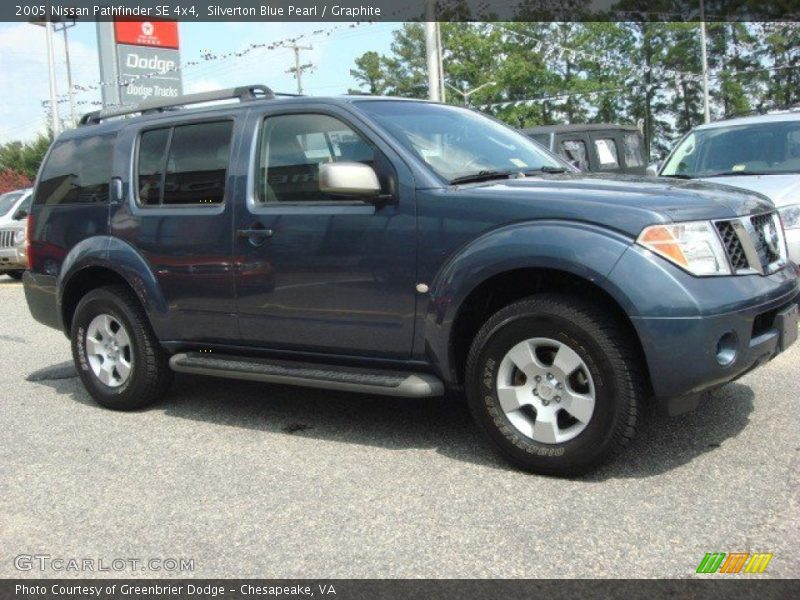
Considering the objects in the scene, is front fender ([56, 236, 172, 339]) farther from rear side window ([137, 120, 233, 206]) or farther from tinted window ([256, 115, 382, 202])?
tinted window ([256, 115, 382, 202])

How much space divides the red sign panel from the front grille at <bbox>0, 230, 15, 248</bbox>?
58.6 feet

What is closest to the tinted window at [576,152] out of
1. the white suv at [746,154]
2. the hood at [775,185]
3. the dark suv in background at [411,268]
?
the white suv at [746,154]

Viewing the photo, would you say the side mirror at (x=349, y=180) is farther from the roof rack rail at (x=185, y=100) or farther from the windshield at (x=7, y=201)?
the windshield at (x=7, y=201)

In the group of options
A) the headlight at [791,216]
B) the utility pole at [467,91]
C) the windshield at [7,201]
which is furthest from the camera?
the utility pole at [467,91]

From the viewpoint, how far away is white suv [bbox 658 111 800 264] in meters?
7.28

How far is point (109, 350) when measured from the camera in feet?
18.2

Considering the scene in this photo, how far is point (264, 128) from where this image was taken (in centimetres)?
476

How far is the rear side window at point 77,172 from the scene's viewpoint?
5.54 meters

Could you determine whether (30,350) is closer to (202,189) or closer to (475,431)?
(202,189)

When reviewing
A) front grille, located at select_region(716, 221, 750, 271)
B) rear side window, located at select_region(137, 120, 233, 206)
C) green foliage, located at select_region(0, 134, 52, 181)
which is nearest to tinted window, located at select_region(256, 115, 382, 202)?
rear side window, located at select_region(137, 120, 233, 206)

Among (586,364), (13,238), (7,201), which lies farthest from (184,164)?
(7,201)

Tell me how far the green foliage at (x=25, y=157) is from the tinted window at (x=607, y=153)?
6232cm

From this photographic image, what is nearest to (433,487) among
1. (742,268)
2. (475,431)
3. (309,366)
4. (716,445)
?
(475,431)

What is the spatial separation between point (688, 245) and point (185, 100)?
3367 millimetres
